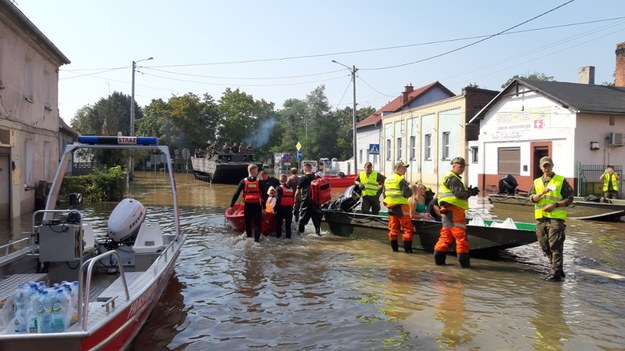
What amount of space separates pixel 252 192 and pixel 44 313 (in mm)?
6811

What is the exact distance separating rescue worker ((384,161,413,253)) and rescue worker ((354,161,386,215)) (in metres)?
2.01

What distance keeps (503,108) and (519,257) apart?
1670 centimetres

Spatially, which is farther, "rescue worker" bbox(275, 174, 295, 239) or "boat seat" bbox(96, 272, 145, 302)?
"rescue worker" bbox(275, 174, 295, 239)

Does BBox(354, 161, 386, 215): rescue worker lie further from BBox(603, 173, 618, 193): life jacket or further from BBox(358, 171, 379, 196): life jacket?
BBox(603, 173, 618, 193): life jacket

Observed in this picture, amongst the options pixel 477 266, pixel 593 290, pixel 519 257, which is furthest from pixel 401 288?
pixel 519 257

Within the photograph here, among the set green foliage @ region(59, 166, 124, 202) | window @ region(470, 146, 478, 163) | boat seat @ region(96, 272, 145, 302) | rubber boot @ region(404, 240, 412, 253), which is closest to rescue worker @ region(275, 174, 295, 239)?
rubber boot @ region(404, 240, 412, 253)

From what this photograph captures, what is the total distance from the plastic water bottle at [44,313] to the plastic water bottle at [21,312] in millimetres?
139

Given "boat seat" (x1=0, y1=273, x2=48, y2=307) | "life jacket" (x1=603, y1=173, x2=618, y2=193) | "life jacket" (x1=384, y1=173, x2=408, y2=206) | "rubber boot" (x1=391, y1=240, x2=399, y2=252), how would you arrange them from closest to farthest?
"boat seat" (x1=0, y1=273, x2=48, y2=307), "life jacket" (x1=384, y1=173, x2=408, y2=206), "rubber boot" (x1=391, y1=240, x2=399, y2=252), "life jacket" (x1=603, y1=173, x2=618, y2=193)

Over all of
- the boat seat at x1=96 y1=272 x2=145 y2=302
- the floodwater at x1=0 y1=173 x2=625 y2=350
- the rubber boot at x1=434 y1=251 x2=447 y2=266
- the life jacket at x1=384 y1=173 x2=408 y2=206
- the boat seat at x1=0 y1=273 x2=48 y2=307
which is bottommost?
the floodwater at x1=0 y1=173 x2=625 y2=350

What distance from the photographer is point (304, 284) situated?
7660 millimetres

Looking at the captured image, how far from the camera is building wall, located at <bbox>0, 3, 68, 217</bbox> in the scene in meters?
14.5

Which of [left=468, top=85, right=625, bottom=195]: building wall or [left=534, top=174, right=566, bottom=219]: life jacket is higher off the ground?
[left=468, top=85, right=625, bottom=195]: building wall

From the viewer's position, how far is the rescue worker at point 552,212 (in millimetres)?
7582

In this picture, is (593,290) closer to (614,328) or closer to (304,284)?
(614,328)
